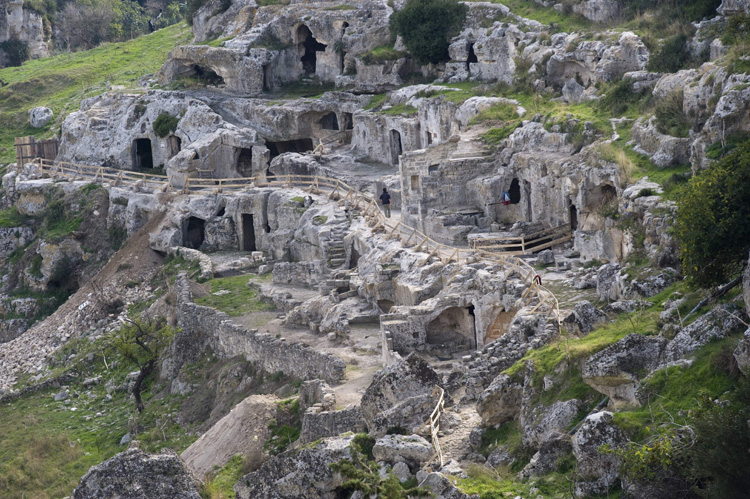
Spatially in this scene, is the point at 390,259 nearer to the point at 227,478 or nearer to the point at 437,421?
the point at 227,478

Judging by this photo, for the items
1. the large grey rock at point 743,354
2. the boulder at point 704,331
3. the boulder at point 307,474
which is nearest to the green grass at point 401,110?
the boulder at point 307,474

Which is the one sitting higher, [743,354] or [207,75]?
[207,75]

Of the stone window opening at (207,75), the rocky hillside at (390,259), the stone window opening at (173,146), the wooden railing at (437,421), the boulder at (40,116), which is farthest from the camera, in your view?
the boulder at (40,116)

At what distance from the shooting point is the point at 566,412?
63.6 feet

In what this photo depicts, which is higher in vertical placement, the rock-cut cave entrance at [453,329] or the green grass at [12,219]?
the rock-cut cave entrance at [453,329]

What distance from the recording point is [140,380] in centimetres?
3709

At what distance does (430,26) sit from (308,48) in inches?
371

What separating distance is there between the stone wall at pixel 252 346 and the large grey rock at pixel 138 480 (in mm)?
8480

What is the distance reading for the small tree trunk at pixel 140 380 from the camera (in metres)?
36.2

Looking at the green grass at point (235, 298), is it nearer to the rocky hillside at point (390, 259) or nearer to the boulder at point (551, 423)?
the rocky hillside at point (390, 259)

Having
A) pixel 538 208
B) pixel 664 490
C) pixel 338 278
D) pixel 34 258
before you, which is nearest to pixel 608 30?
pixel 538 208

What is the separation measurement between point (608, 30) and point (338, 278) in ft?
49.0

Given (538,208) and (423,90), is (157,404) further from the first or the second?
(423,90)

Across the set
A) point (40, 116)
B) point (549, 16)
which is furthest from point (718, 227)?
point (40, 116)
